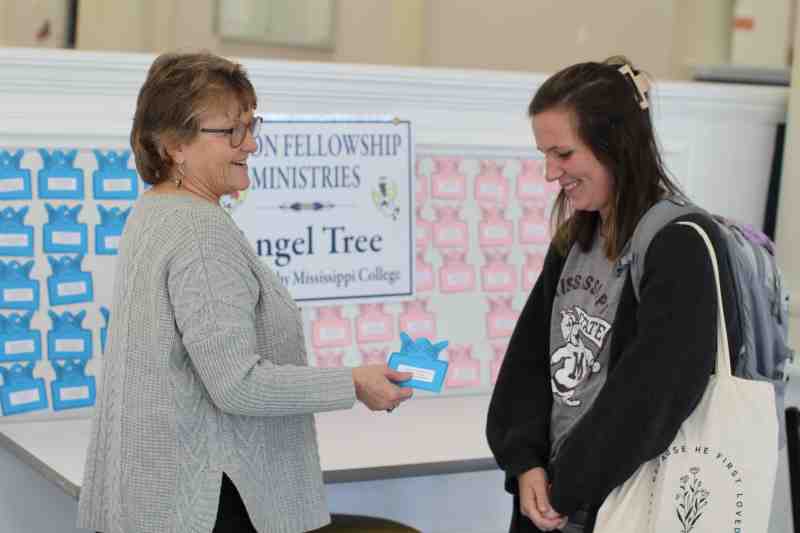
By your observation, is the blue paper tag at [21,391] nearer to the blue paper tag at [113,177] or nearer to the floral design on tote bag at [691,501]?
the blue paper tag at [113,177]

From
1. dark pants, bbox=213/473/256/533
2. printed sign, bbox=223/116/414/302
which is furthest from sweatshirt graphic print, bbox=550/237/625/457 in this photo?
printed sign, bbox=223/116/414/302

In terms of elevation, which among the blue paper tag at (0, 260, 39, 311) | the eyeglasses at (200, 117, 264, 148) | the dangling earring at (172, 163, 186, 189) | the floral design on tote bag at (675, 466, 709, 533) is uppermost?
the eyeglasses at (200, 117, 264, 148)

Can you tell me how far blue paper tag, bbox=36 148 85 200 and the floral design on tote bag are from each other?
5.33ft

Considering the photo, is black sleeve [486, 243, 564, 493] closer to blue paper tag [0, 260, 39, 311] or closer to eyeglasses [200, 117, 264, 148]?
eyeglasses [200, 117, 264, 148]

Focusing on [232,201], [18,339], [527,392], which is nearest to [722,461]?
[527,392]

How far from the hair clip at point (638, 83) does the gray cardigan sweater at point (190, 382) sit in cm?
59

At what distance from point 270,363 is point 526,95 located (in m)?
1.64

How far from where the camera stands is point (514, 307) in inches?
132

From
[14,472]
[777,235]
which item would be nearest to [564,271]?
[14,472]

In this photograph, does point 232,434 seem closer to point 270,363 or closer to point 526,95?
point 270,363

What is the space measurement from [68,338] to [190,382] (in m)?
1.13

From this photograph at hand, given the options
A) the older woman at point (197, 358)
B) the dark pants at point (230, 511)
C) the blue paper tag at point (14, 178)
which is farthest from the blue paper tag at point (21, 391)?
the dark pants at point (230, 511)

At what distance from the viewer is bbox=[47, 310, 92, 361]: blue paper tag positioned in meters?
2.86

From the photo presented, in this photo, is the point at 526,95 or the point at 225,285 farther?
the point at 526,95
